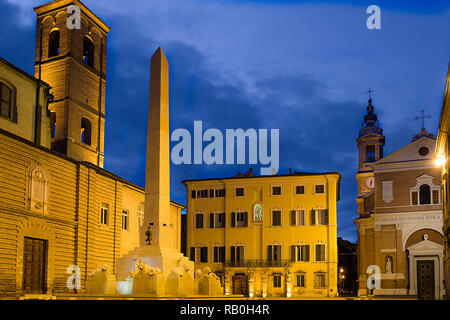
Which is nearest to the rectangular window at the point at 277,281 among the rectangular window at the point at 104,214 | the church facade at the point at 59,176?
the church facade at the point at 59,176

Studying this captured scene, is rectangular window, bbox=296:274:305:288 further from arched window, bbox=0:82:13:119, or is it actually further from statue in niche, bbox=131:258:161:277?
statue in niche, bbox=131:258:161:277

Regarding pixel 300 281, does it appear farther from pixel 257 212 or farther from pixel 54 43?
pixel 54 43

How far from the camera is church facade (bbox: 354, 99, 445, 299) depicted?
1788 inches

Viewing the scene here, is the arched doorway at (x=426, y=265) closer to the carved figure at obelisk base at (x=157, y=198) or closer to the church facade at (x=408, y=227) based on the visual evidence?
the church facade at (x=408, y=227)

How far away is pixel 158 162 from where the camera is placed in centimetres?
2145

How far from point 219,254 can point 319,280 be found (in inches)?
397

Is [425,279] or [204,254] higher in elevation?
[204,254]

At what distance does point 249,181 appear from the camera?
52312 millimetres

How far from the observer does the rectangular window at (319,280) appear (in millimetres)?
48225

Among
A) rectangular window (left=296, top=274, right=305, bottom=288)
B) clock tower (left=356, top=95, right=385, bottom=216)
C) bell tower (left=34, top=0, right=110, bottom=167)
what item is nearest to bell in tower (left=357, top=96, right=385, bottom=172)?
clock tower (left=356, top=95, right=385, bottom=216)

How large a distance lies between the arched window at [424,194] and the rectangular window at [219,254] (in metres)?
19.2

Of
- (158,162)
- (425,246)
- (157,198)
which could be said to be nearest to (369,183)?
(425,246)
